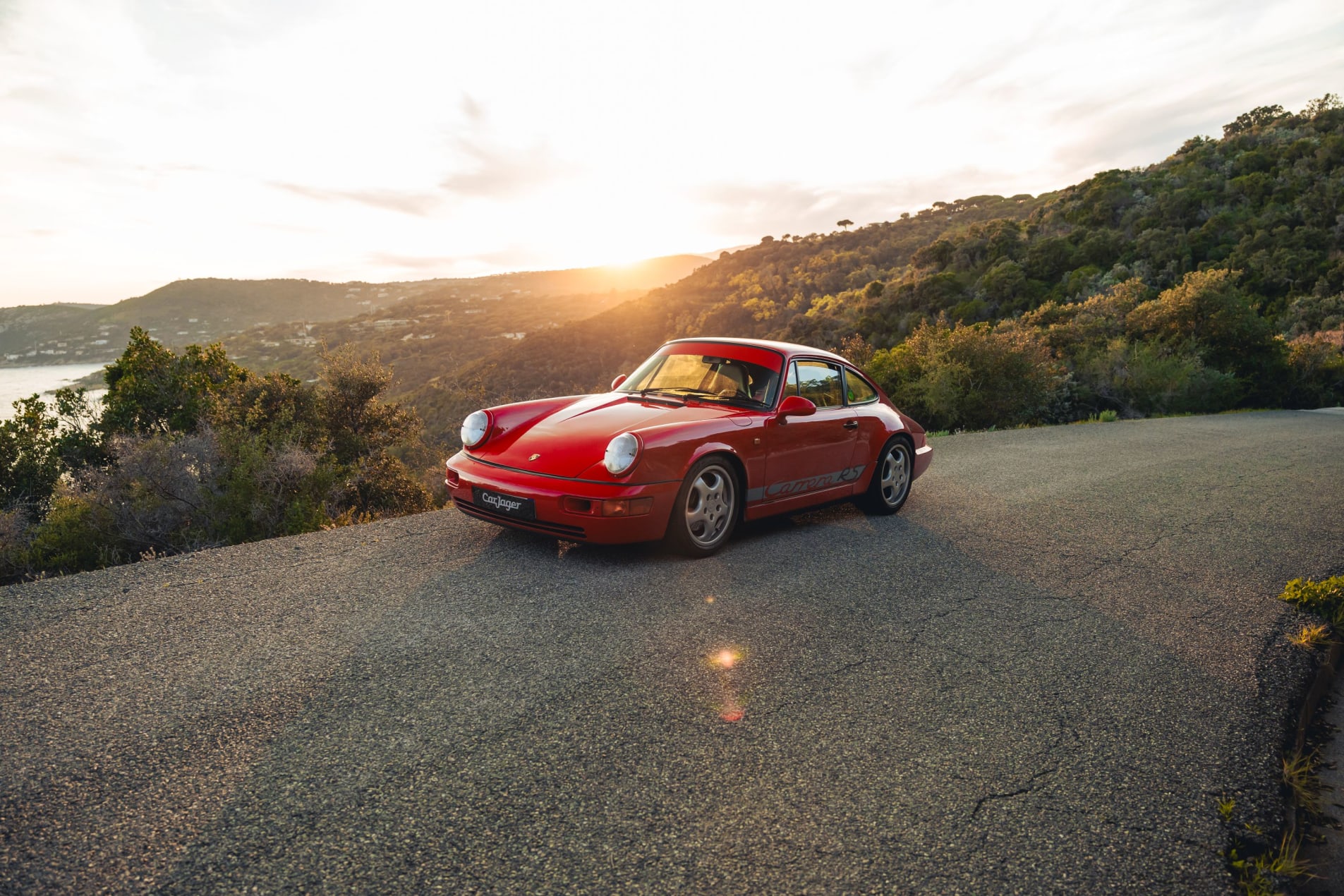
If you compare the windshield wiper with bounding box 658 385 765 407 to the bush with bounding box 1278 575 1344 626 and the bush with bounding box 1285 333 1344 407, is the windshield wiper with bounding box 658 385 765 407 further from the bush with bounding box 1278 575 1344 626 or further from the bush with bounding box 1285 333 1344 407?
the bush with bounding box 1285 333 1344 407

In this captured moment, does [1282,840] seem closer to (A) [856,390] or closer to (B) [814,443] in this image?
(B) [814,443]

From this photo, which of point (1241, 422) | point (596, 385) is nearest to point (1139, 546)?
point (1241, 422)

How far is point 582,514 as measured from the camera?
14.9 feet

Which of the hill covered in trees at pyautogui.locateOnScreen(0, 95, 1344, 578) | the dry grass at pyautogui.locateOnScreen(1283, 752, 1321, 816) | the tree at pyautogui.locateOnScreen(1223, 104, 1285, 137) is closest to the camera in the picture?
the dry grass at pyautogui.locateOnScreen(1283, 752, 1321, 816)

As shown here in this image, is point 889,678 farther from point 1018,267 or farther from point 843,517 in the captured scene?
point 1018,267

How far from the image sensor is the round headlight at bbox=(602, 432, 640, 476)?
14.8 feet

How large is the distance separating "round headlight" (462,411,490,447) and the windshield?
1.17 meters

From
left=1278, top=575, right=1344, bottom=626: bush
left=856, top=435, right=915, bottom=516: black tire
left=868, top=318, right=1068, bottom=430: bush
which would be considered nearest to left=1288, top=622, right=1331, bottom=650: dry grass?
left=1278, top=575, right=1344, bottom=626: bush

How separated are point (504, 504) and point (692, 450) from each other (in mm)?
1248

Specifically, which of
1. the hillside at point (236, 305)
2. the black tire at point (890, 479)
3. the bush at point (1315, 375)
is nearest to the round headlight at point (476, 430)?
the black tire at point (890, 479)

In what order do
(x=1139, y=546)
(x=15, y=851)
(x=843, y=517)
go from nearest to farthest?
(x=15, y=851)
(x=1139, y=546)
(x=843, y=517)

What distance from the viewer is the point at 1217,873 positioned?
7.20ft

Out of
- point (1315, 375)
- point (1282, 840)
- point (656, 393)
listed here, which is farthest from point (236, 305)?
point (1282, 840)

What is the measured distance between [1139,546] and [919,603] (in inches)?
101
